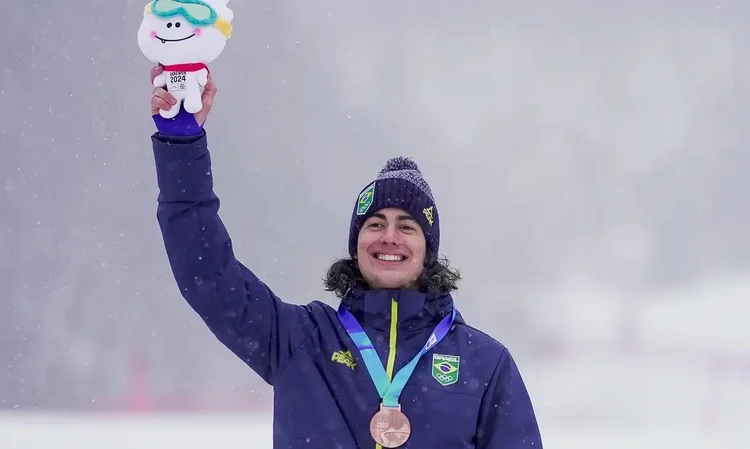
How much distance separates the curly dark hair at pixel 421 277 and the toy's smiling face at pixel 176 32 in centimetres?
67

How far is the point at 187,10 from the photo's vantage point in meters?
1.82

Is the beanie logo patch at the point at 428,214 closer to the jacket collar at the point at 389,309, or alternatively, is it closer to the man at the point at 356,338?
the man at the point at 356,338

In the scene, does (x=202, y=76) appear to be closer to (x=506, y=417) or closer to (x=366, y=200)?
(x=366, y=200)

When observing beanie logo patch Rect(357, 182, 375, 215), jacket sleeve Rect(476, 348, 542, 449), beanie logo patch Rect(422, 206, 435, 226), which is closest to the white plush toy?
beanie logo patch Rect(357, 182, 375, 215)

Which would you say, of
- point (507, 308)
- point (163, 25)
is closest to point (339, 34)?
point (507, 308)

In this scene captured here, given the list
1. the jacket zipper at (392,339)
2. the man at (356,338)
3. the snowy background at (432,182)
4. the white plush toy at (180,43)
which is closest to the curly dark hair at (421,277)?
the man at (356,338)

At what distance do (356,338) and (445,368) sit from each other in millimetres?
215

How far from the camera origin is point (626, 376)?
7.77 m

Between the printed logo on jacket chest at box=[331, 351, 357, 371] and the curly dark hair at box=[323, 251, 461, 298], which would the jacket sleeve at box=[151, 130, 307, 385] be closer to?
the printed logo on jacket chest at box=[331, 351, 357, 371]

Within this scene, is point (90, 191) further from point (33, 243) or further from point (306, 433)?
point (306, 433)

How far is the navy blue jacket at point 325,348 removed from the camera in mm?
1852

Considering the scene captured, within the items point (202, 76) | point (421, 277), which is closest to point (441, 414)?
point (421, 277)

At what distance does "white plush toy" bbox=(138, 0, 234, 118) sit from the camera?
1.81 metres

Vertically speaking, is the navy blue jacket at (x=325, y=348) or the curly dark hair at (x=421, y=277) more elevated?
the curly dark hair at (x=421, y=277)
